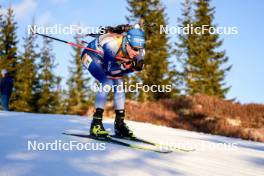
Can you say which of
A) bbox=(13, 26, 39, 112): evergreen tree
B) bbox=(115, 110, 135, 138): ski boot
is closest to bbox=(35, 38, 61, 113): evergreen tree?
bbox=(13, 26, 39, 112): evergreen tree

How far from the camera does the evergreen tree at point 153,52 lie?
27.6 metres

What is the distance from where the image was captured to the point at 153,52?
28.2m

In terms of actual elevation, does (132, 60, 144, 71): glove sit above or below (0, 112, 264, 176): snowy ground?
above

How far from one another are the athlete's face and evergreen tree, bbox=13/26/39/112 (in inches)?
1156

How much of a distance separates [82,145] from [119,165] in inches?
35.9

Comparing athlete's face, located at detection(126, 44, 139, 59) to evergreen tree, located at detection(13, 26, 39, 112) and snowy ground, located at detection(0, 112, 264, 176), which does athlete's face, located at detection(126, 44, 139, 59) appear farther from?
evergreen tree, located at detection(13, 26, 39, 112)

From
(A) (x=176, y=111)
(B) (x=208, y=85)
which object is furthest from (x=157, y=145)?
(B) (x=208, y=85)

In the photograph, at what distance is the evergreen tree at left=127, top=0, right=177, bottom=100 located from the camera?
27.6 metres

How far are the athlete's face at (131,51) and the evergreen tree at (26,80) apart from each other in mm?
29366

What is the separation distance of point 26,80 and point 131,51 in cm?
3111

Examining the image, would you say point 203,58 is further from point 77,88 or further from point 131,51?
point 131,51

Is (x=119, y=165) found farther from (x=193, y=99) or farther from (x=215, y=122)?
(x=193, y=99)

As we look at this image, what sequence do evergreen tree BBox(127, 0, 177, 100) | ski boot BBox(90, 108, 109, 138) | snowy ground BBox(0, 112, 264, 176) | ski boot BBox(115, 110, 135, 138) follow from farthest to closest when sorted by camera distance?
evergreen tree BBox(127, 0, 177, 100) < ski boot BBox(115, 110, 135, 138) < ski boot BBox(90, 108, 109, 138) < snowy ground BBox(0, 112, 264, 176)

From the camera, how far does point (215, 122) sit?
11609 mm
